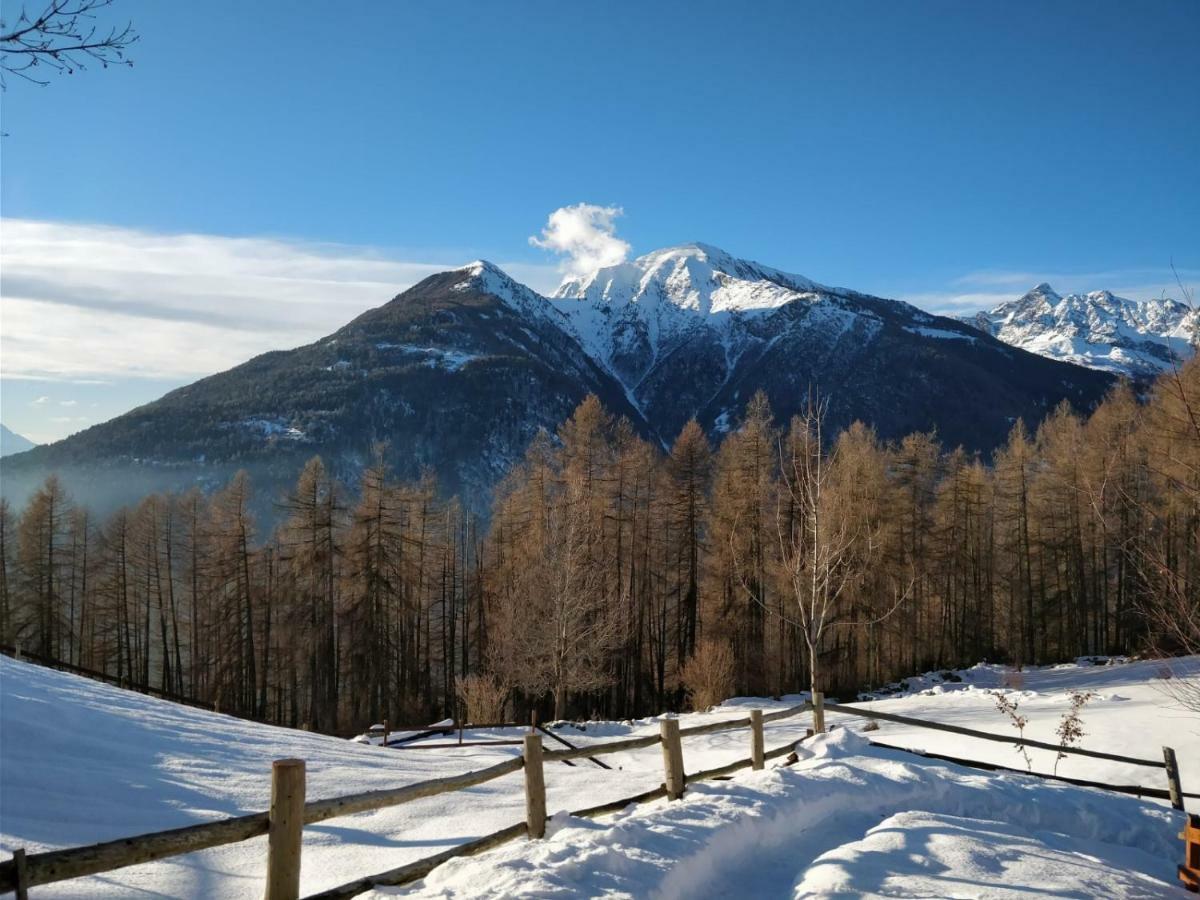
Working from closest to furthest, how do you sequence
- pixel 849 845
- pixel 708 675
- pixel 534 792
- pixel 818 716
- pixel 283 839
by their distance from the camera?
pixel 283 839 < pixel 534 792 < pixel 849 845 < pixel 818 716 < pixel 708 675

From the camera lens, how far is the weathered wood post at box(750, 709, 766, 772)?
9570mm

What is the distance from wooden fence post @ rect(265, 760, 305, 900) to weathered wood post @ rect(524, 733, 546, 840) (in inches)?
85.3

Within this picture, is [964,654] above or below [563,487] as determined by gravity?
below

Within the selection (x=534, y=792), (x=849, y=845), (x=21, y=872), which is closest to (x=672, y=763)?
(x=849, y=845)

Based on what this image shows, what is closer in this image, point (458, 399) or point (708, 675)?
point (708, 675)

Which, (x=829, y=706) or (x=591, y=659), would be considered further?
(x=591, y=659)

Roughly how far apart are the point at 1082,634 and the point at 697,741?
29.6m

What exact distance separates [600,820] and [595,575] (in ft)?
72.9

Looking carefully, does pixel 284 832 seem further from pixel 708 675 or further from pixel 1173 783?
pixel 708 675

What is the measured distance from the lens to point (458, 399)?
126 metres

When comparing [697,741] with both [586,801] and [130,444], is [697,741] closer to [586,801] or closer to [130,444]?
[586,801]

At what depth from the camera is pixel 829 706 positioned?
41.3 feet

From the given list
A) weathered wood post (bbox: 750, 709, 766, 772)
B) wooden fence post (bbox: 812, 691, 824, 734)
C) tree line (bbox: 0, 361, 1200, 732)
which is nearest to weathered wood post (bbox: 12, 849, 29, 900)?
weathered wood post (bbox: 750, 709, 766, 772)

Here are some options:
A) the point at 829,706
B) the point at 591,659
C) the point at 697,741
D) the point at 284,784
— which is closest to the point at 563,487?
the point at 591,659
